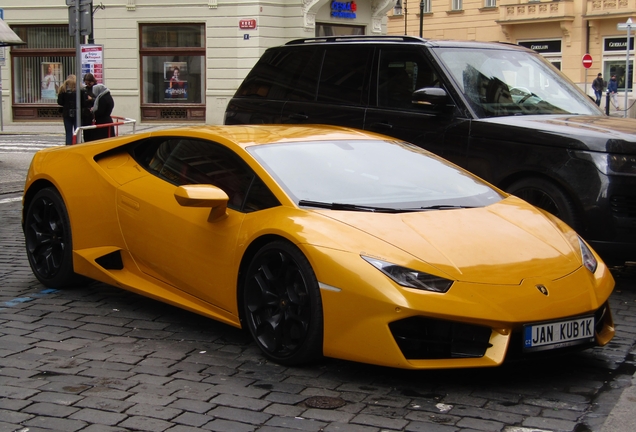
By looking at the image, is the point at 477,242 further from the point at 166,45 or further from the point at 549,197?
the point at 166,45

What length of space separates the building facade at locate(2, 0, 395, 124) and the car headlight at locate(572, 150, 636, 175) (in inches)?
981

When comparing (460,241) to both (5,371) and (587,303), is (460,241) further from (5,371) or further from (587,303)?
(5,371)

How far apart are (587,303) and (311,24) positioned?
28.2 meters

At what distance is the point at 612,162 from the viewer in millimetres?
6613

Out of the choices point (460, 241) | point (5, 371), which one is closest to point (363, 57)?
point (460, 241)

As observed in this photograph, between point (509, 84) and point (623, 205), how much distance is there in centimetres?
178

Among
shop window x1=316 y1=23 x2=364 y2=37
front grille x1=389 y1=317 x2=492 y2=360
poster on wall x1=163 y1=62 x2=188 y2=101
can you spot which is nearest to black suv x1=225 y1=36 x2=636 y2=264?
front grille x1=389 y1=317 x2=492 y2=360

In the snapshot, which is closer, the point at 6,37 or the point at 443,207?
the point at 443,207

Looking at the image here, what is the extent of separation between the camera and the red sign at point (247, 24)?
102 feet

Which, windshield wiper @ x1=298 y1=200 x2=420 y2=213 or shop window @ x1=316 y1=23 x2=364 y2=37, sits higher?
shop window @ x1=316 y1=23 x2=364 y2=37

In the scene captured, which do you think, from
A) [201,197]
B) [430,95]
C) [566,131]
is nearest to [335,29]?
[430,95]

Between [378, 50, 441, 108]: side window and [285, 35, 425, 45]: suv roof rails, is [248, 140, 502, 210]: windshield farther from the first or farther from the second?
[285, 35, 425, 45]: suv roof rails

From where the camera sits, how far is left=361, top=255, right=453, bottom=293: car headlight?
14.4 ft

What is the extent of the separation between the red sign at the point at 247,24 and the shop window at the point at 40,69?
6388 mm
